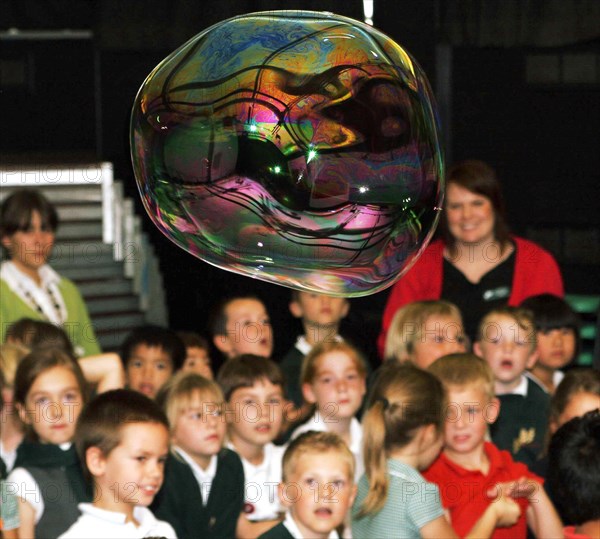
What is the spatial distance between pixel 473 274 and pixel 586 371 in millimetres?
683

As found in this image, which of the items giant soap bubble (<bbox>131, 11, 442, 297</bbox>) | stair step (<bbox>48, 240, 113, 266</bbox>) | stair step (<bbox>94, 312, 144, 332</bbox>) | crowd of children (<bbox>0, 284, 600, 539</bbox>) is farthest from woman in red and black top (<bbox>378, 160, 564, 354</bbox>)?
stair step (<bbox>48, 240, 113, 266</bbox>)

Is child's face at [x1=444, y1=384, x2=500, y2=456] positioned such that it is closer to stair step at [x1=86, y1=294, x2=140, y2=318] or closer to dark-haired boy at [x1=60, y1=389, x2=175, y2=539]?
dark-haired boy at [x1=60, y1=389, x2=175, y2=539]

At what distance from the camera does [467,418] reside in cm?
347

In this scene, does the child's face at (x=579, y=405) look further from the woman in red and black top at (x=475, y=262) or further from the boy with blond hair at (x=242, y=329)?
the boy with blond hair at (x=242, y=329)

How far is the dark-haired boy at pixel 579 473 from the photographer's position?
107 inches

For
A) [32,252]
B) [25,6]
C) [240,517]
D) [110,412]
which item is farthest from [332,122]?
[25,6]

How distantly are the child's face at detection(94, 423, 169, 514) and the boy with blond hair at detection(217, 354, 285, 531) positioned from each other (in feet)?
2.11

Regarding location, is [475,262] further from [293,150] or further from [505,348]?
[293,150]

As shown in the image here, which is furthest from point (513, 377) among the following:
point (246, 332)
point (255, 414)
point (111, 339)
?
point (111, 339)

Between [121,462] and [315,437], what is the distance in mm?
542

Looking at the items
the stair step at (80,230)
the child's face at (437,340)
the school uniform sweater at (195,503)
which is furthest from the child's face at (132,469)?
the stair step at (80,230)

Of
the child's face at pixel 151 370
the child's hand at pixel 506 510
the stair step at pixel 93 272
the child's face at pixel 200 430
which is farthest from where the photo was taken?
the stair step at pixel 93 272

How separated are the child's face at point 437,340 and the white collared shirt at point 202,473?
82cm

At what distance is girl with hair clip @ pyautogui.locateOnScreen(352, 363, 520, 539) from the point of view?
3189 mm
